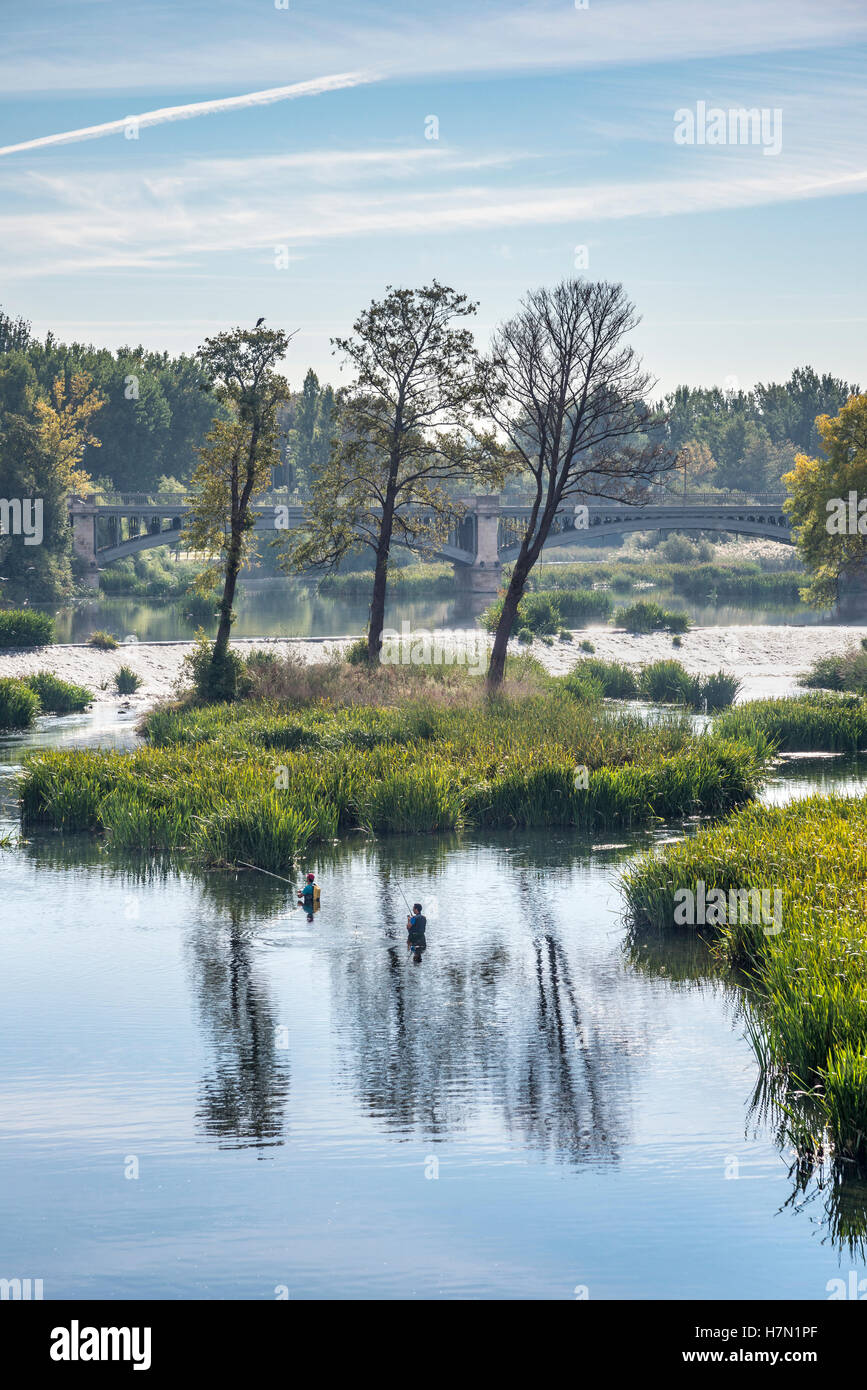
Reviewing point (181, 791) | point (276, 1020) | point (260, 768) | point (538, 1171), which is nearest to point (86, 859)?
point (181, 791)

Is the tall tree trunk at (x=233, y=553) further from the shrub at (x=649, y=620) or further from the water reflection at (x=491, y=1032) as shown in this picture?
the shrub at (x=649, y=620)

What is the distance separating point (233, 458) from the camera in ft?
151

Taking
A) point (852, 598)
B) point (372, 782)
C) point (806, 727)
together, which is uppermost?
point (852, 598)

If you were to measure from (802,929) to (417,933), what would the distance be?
5.63 meters

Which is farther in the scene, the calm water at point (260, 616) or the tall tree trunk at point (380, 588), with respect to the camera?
the calm water at point (260, 616)

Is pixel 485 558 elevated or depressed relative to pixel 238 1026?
elevated

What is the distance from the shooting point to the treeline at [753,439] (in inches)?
6969

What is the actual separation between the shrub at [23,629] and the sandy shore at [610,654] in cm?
71

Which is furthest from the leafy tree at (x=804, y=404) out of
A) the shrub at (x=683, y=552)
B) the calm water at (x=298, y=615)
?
the calm water at (x=298, y=615)

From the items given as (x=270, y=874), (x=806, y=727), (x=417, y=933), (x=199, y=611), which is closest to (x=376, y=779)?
(x=270, y=874)

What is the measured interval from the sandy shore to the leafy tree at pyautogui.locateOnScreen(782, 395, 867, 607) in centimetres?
509

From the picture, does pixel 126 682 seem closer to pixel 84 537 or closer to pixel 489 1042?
pixel 489 1042

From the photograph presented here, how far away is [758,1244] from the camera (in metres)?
11.7
